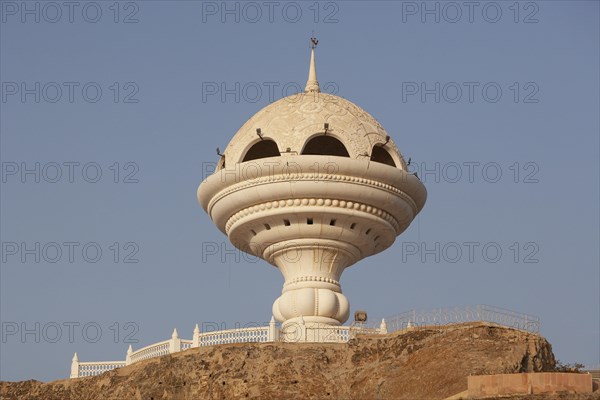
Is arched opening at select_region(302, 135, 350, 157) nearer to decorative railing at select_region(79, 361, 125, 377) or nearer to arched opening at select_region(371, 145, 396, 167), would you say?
arched opening at select_region(371, 145, 396, 167)

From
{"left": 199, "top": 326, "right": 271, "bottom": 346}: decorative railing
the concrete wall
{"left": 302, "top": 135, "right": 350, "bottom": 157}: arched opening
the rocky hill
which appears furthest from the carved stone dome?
the concrete wall

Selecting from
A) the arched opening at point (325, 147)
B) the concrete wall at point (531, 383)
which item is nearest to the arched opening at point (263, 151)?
the arched opening at point (325, 147)

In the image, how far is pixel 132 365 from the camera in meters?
51.0

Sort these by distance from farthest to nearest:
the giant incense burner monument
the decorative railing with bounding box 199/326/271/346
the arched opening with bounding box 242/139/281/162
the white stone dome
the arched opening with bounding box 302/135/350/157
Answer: the arched opening with bounding box 242/139/281/162 < the arched opening with bounding box 302/135/350/157 < the white stone dome < the giant incense burner monument < the decorative railing with bounding box 199/326/271/346

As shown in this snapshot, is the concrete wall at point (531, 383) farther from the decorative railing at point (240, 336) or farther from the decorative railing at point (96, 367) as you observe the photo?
the decorative railing at point (96, 367)

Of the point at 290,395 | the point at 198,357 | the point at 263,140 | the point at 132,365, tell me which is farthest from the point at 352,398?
the point at 263,140

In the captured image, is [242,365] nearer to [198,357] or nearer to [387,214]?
[198,357]

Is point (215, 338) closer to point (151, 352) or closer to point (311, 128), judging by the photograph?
point (151, 352)

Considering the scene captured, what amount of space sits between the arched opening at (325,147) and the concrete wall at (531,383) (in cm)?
1782

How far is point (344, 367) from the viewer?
156ft

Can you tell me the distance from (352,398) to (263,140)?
502 inches

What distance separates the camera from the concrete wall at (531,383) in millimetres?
40250

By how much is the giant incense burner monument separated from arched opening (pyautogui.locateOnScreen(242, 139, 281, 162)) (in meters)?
0.76

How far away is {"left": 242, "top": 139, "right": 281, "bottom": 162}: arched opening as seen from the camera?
2245 inches
